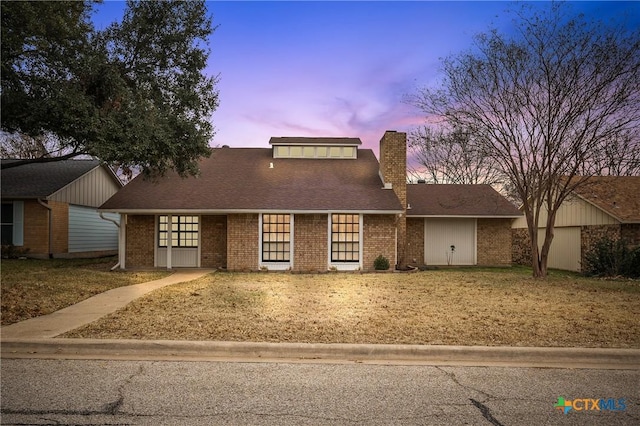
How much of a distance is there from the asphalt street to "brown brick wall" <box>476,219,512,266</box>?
1716cm

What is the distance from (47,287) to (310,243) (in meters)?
9.15

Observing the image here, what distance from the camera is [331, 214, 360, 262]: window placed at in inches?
720

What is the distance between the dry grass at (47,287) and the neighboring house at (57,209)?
5.04 meters

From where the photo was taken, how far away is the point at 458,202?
23.2 m

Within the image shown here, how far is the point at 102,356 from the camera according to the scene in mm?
6312

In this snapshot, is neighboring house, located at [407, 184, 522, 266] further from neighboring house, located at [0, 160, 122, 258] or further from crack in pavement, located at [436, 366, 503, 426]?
crack in pavement, located at [436, 366, 503, 426]

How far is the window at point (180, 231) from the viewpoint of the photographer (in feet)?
62.2

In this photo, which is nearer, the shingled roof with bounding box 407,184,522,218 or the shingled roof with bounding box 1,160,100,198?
the shingled roof with bounding box 1,160,100,198

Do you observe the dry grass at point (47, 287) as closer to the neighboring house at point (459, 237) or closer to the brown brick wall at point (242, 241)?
the brown brick wall at point (242, 241)

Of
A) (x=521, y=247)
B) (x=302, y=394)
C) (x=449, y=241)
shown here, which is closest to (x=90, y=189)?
(x=449, y=241)

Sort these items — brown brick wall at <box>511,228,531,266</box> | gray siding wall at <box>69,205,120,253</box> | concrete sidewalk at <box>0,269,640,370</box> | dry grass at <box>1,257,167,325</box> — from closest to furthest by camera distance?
1. concrete sidewalk at <box>0,269,640,370</box>
2. dry grass at <box>1,257,167,325</box>
3. gray siding wall at <box>69,205,120,253</box>
4. brown brick wall at <box>511,228,531,266</box>

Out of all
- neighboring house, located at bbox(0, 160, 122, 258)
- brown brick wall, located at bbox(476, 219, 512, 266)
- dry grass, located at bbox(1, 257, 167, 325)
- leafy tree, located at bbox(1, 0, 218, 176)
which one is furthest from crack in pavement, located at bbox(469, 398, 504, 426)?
neighboring house, located at bbox(0, 160, 122, 258)

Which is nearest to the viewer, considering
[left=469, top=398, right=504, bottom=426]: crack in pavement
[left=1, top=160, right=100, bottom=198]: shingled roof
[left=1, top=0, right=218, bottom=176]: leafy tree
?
[left=469, top=398, right=504, bottom=426]: crack in pavement

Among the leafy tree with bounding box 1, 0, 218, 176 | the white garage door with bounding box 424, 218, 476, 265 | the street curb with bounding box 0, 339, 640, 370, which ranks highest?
the leafy tree with bounding box 1, 0, 218, 176
